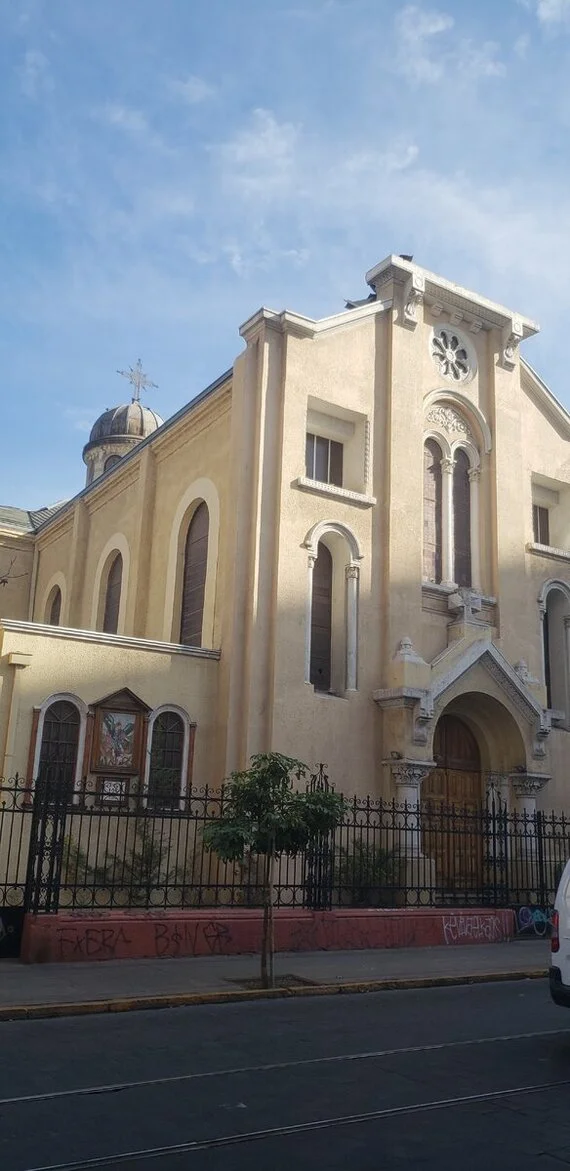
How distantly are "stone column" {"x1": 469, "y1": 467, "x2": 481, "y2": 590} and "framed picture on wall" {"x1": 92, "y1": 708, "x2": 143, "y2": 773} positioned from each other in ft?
28.8

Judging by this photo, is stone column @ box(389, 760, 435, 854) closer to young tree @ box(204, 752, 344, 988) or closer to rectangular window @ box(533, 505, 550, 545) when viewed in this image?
young tree @ box(204, 752, 344, 988)

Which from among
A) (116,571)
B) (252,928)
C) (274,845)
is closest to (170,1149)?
(274,845)

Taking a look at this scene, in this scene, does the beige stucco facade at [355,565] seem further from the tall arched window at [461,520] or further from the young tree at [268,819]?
the young tree at [268,819]

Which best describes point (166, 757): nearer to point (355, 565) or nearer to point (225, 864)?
point (225, 864)

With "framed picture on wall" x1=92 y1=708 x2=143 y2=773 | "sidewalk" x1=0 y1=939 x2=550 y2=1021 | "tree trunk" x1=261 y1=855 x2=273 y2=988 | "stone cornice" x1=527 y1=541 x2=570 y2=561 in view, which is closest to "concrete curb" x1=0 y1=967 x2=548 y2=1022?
"sidewalk" x1=0 y1=939 x2=550 y2=1021

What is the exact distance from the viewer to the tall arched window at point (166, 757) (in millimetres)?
19312

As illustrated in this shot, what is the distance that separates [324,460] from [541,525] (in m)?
6.94

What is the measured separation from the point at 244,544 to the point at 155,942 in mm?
8348

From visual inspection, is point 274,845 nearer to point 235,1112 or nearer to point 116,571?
point 235,1112

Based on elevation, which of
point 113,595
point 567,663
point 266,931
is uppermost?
point 113,595

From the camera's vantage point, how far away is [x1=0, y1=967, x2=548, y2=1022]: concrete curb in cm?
1045

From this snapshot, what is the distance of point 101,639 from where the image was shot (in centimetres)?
1916

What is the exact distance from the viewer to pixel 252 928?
50.6 feet

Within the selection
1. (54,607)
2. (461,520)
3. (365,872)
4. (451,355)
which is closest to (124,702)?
(365,872)
